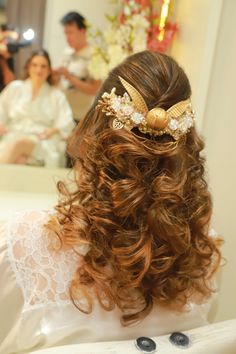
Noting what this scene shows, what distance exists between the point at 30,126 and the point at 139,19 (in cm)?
70

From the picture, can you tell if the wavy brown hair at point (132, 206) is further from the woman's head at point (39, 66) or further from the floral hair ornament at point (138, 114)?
the woman's head at point (39, 66)

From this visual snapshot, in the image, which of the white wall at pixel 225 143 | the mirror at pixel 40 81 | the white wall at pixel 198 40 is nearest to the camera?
the white wall at pixel 225 143

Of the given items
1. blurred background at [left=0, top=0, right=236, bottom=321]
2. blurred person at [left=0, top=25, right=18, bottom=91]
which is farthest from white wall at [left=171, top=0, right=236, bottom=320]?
blurred person at [left=0, top=25, right=18, bottom=91]

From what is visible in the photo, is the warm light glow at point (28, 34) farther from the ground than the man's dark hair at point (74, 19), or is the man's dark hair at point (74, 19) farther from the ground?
the man's dark hair at point (74, 19)

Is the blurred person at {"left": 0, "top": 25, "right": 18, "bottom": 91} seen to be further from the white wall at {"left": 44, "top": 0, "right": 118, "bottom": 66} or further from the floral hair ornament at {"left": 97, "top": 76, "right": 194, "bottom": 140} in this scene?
the floral hair ornament at {"left": 97, "top": 76, "right": 194, "bottom": 140}

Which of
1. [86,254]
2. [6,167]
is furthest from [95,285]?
[6,167]

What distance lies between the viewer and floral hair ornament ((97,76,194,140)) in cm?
83

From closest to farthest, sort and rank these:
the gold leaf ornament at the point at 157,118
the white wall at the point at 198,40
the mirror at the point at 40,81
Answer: the gold leaf ornament at the point at 157,118 < the white wall at the point at 198,40 < the mirror at the point at 40,81

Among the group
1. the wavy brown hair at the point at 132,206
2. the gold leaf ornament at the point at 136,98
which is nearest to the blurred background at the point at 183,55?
the wavy brown hair at the point at 132,206

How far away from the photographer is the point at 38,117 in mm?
1964

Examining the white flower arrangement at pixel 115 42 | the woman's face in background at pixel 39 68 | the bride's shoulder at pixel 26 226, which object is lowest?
the bride's shoulder at pixel 26 226

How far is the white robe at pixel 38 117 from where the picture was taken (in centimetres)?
191

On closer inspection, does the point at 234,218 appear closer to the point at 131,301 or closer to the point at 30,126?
the point at 131,301

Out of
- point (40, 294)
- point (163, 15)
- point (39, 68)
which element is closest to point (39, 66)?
point (39, 68)
